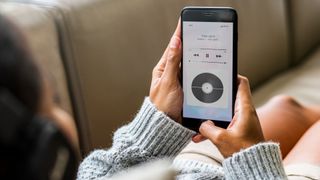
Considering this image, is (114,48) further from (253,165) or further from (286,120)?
(253,165)

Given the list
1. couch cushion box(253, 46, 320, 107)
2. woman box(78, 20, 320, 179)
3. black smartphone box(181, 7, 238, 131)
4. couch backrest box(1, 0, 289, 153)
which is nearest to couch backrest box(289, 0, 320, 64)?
couch cushion box(253, 46, 320, 107)

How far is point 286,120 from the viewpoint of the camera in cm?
127

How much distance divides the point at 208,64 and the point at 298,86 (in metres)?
0.76

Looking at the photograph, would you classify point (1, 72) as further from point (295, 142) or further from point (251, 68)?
point (251, 68)

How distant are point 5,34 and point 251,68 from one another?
1313 millimetres

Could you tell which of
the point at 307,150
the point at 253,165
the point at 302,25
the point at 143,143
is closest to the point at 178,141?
the point at 143,143

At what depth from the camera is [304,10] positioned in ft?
6.33

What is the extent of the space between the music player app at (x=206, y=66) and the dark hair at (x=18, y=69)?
20.0 inches

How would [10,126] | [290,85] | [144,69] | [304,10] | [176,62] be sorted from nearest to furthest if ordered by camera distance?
[10,126] < [176,62] < [144,69] < [290,85] < [304,10]

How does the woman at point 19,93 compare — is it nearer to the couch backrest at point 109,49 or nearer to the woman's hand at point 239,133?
the woman's hand at point 239,133

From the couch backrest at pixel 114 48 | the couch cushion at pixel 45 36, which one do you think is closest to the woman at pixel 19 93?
the couch cushion at pixel 45 36

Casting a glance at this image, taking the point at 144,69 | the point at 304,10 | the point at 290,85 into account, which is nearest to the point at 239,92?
the point at 144,69

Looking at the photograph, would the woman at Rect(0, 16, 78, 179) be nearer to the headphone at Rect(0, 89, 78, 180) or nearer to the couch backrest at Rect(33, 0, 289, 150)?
the headphone at Rect(0, 89, 78, 180)

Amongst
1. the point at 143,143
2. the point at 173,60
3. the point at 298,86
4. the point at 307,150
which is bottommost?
the point at 298,86
